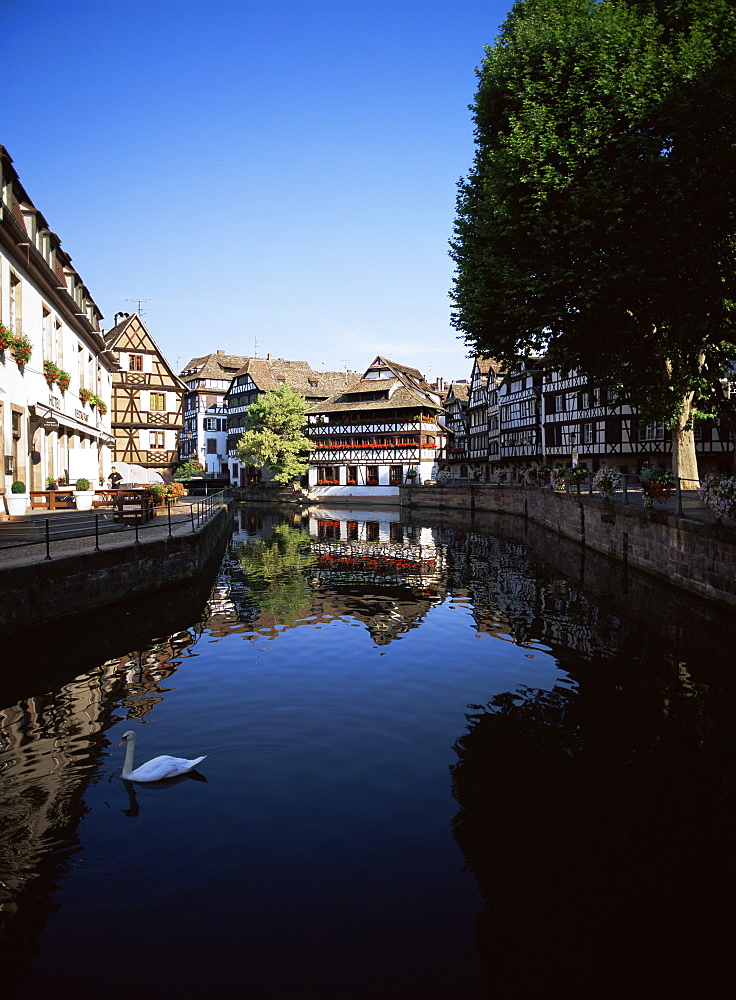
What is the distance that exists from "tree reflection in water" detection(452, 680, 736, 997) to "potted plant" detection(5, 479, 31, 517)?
1572cm

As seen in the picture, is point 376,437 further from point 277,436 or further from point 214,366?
point 214,366

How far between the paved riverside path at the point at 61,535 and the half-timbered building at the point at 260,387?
61980 millimetres

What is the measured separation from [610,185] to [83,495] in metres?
22.1

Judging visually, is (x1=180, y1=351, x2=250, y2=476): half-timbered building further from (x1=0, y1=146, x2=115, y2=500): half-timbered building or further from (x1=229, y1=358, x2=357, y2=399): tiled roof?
(x1=0, y1=146, x2=115, y2=500): half-timbered building

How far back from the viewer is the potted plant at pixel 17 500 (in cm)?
2033

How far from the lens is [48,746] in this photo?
884cm

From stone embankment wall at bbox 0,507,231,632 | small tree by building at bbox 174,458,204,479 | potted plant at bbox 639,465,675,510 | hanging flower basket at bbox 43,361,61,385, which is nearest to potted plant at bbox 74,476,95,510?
hanging flower basket at bbox 43,361,61,385

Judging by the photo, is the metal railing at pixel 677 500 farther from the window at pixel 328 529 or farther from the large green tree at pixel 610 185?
the window at pixel 328 529

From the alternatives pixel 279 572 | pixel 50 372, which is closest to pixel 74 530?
pixel 279 572

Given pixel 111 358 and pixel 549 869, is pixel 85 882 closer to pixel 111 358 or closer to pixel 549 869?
pixel 549 869

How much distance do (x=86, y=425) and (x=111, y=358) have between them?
43.6ft

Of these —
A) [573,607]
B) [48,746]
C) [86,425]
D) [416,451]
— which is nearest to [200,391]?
[416,451]

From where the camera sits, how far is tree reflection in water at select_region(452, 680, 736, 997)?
504cm

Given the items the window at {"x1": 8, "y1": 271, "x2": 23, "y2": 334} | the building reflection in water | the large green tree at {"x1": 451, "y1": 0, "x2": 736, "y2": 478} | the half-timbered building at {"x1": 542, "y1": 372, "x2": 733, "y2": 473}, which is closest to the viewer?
the building reflection in water
